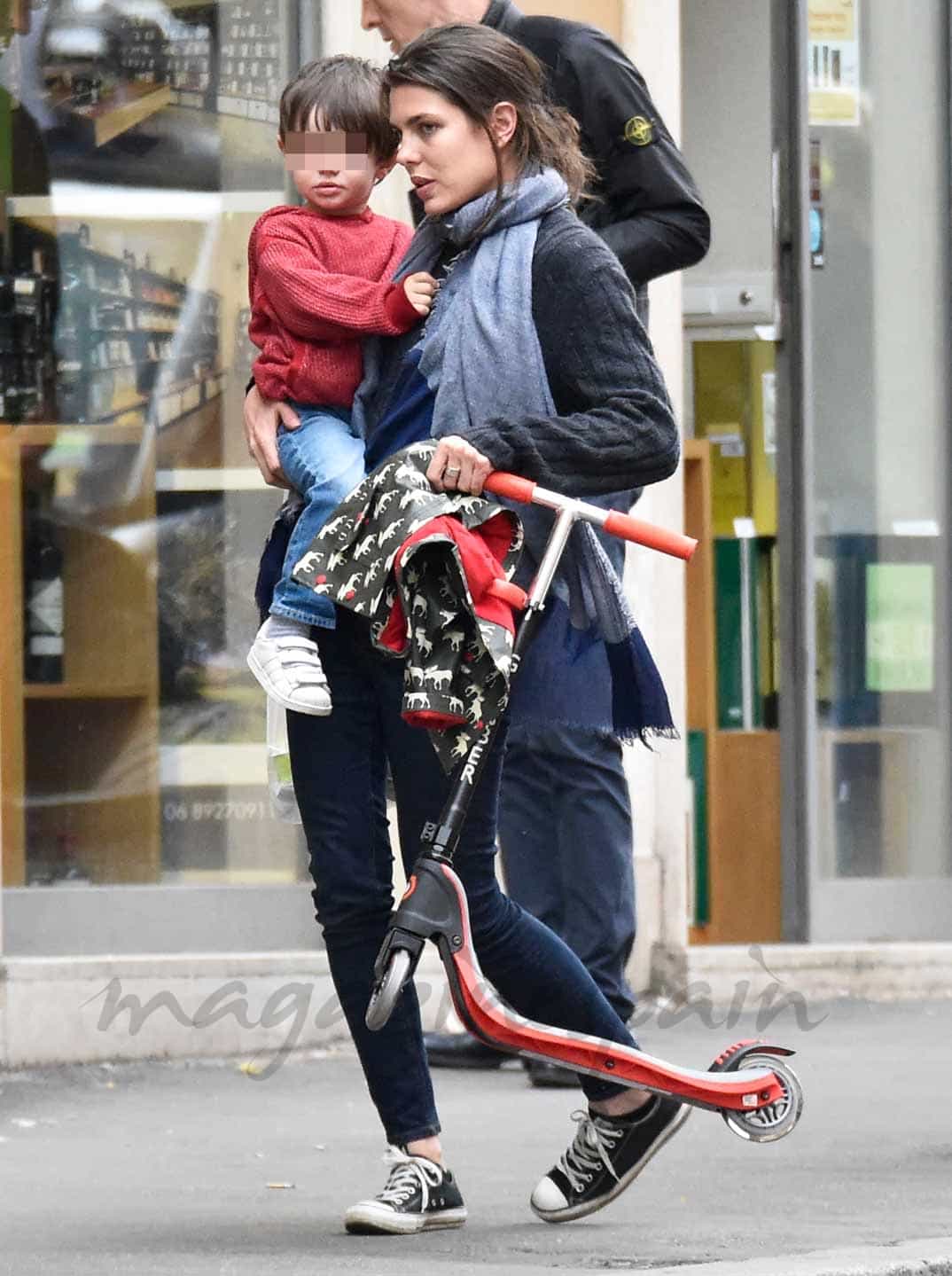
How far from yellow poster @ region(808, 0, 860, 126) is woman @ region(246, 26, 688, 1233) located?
13.1 feet

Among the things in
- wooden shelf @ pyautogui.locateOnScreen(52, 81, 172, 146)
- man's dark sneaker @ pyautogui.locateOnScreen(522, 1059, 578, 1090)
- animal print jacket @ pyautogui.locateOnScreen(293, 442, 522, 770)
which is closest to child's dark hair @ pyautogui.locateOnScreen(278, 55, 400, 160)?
animal print jacket @ pyautogui.locateOnScreen(293, 442, 522, 770)

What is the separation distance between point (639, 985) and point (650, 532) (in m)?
3.70

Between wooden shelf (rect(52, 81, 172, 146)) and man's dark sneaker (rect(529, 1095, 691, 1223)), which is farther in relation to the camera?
wooden shelf (rect(52, 81, 172, 146))

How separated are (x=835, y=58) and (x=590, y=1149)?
4.75 m

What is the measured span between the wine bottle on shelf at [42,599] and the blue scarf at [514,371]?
9.74 feet

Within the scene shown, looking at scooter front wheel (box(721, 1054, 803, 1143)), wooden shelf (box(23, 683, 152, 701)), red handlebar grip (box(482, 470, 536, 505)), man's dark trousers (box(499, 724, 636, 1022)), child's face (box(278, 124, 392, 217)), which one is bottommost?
scooter front wheel (box(721, 1054, 803, 1143))

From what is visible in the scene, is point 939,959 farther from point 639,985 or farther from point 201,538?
point 201,538

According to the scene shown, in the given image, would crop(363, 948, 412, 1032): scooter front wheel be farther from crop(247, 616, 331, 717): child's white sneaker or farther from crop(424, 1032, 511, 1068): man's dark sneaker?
crop(424, 1032, 511, 1068): man's dark sneaker

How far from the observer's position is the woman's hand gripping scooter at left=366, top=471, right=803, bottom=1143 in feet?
13.2

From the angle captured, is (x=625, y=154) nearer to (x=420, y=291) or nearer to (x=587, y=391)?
(x=420, y=291)

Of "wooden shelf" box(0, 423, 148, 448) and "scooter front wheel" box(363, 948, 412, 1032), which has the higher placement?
"wooden shelf" box(0, 423, 148, 448)

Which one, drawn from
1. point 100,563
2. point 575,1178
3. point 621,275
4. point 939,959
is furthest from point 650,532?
point 939,959

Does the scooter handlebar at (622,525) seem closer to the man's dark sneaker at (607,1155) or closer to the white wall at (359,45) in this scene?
the man's dark sneaker at (607,1155)

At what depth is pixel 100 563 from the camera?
7.31 meters
